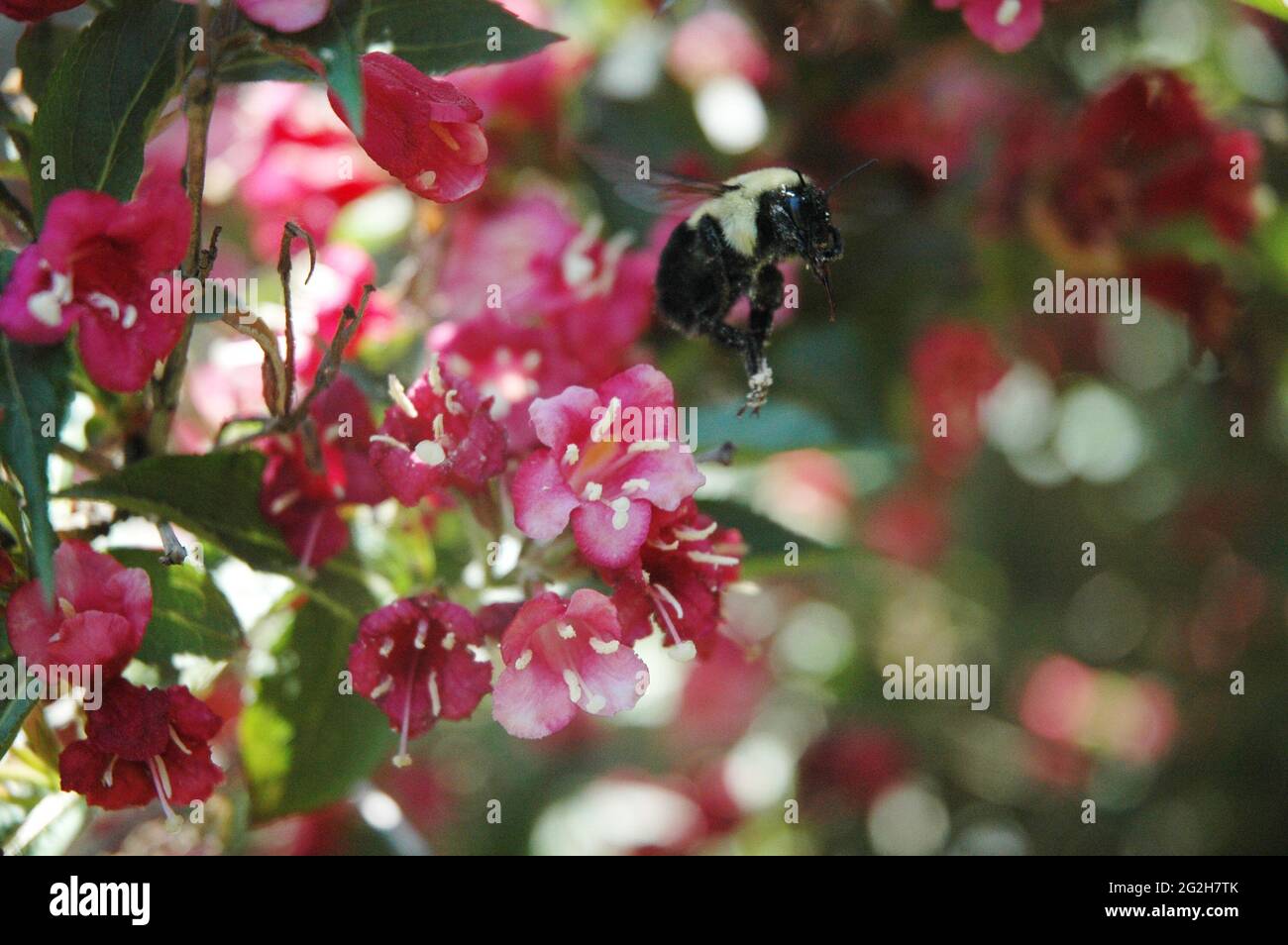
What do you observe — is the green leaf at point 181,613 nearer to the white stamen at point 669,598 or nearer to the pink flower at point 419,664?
the pink flower at point 419,664

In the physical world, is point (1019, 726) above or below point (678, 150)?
below

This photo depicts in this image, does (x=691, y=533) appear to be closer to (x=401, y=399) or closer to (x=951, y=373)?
(x=401, y=399)

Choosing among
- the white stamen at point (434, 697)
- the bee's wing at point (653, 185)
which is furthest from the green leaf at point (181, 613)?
the bee's wing at point (653, 185)

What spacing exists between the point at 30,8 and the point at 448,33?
0.39m

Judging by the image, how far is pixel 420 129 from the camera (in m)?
1.24

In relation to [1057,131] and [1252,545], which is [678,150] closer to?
[1057,131]

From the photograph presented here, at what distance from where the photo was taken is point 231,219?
102 inches

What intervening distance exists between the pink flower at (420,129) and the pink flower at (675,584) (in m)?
0.41

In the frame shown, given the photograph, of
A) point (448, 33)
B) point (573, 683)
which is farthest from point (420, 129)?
point (573, 683)

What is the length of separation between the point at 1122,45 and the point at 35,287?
2.07 m

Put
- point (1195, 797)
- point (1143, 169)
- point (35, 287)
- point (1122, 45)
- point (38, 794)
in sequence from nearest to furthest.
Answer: point (35, 287) < point (38, 794) < point (1143, 169) < point (1122, 45) < point (1195, 797)

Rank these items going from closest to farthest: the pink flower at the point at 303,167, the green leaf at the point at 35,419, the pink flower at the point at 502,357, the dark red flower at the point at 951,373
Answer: the green leaf at the point at 35,419 → the pink flower at the point at 502,357 → the pink flower at the point at 303,167 → the dark red flower at the point at 951,373

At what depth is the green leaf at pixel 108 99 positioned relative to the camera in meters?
1.15
